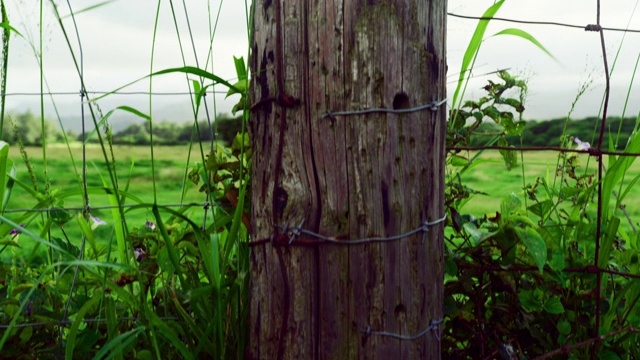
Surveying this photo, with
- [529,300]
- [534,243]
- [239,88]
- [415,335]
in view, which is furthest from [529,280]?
[239,88]

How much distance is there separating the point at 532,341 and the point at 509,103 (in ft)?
2.40

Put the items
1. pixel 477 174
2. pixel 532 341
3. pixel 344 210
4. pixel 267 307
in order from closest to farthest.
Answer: pixel 344 210, pixel 267 307, pixel 532 341, pixel 477 174

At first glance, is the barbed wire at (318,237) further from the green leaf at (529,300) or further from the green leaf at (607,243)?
the green leaf at (607,243)

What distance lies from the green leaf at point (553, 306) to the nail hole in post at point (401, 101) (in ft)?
2.74

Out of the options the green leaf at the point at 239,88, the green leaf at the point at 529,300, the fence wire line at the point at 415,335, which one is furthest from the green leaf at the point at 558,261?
the green leaf at the point at 239,88

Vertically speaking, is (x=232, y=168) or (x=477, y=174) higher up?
(x=232, y=168)

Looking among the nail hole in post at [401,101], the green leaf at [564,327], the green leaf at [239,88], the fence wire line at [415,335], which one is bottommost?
the green leaf at [564,327]

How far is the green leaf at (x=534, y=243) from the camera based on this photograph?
1.87 m

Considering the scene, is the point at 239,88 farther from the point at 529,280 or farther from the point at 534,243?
the point at 529,280

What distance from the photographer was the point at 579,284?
2203 millimetres

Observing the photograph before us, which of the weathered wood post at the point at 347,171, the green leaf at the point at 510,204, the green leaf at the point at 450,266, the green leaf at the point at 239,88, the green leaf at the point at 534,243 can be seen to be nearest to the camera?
the weathered wood post at the point at 347,171

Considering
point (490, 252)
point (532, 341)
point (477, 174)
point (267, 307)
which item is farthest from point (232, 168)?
point (477, 174)

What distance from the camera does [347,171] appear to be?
1.54 m

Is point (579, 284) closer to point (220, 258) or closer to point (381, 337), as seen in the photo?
point (381, 337)
